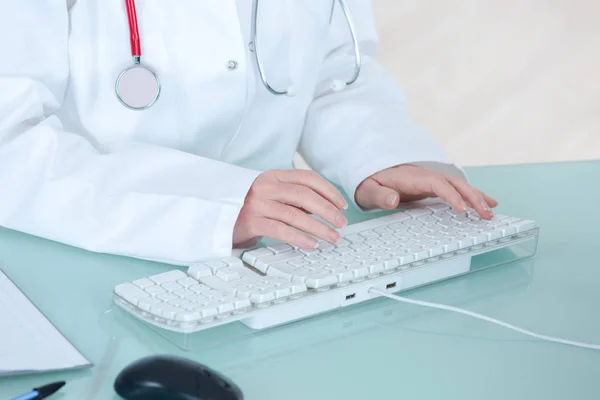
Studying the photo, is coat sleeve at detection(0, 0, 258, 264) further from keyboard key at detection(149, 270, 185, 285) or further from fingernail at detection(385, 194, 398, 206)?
fingernail at detection(385, 194, 398, 206)

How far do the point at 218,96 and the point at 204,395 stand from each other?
0.68 m

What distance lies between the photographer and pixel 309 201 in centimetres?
98

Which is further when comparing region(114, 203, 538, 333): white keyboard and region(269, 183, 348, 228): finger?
region(269, 183, 348, 228): finger

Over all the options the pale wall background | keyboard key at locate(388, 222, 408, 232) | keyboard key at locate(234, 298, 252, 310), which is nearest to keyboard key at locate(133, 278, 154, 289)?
keyboard key at locate(234, 298, 252, 310)

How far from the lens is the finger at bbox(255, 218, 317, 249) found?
3.02ft

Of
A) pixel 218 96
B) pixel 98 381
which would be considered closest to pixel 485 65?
pixel 218 96

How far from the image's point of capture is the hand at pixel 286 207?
953 millimetres

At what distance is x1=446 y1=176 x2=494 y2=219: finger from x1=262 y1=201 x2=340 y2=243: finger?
22cm

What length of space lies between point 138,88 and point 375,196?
37cm

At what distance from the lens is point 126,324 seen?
2.62 ft

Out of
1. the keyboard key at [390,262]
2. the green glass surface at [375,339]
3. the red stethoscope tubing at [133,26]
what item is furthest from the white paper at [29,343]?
the red stethoscope tubing at [133,26]

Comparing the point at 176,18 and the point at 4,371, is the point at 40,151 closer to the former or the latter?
the point at 176,18

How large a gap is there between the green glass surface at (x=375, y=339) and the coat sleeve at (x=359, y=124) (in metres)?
0.28

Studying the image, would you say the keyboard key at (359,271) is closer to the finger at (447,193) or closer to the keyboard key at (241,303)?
the keyboard key at (241,303)
